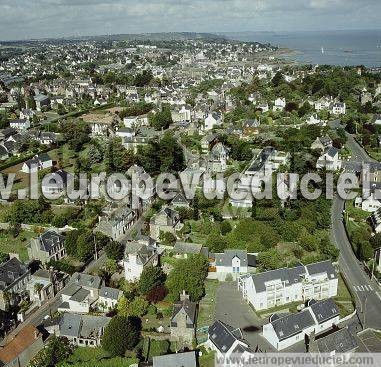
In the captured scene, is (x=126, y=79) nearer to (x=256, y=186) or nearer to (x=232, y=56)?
(x=256, y=186)

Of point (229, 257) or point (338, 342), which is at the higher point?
point (229, 257)

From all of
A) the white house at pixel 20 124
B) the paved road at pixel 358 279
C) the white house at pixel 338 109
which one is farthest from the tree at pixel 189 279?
the white house at pixel 338 109

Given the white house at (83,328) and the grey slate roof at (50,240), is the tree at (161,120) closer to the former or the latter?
the grey slate roof at (50,240)

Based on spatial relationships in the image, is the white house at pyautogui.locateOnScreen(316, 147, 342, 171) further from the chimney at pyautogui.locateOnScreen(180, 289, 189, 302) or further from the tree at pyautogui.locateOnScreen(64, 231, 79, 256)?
the tree at pyautogui.locateOnScreen(64, 231, 79, 256)

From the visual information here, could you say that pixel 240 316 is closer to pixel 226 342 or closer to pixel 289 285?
pixel 289 285

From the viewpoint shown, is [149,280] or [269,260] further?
[269,260]

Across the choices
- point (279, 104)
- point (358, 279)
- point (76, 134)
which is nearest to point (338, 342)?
point (358, 279)

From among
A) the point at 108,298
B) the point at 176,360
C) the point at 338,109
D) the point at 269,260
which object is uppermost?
the point at 338,109

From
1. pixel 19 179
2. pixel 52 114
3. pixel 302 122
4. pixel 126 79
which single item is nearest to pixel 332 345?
pixel 19 179
